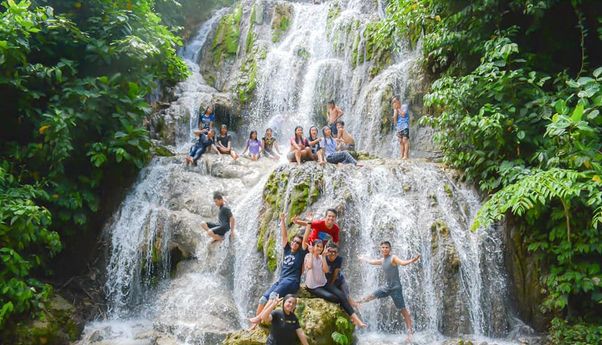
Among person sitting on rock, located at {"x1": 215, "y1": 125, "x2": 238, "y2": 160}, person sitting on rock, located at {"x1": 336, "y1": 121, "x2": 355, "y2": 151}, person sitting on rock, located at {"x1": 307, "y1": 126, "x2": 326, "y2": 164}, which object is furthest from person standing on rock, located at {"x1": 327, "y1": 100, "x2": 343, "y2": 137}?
person sitting on rock, located at {"x1": 215, "y1": 125, "x2": 238, "y2": 160}

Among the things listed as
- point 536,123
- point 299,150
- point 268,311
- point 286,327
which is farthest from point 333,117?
point 286,327

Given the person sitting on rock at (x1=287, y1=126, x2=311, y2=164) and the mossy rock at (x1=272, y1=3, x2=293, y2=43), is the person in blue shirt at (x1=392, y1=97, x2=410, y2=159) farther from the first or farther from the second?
the mossy rock at (x1=272, y1=3, x2=293, y2=43)

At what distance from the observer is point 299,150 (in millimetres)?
9367

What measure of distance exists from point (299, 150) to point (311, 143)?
0.50 metres

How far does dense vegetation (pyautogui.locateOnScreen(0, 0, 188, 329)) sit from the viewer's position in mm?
7047

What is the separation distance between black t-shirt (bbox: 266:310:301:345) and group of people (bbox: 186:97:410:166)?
4180 millimetres

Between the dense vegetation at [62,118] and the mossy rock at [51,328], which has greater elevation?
the dense vegetation at [62,118]

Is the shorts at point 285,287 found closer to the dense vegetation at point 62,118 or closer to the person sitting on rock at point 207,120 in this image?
the dense vegetation at point 62,118

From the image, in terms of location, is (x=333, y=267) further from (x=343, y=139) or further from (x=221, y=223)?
(x=343, y=139)

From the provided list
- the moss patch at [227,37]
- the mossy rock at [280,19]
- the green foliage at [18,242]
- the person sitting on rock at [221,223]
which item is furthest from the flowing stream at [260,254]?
the moss patch at [227,37]

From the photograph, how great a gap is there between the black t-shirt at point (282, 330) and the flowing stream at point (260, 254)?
172 centimetres

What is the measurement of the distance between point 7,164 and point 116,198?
242cm

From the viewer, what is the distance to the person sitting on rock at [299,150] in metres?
9.33

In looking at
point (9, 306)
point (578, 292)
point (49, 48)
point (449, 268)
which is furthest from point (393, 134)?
point (9, 306)
